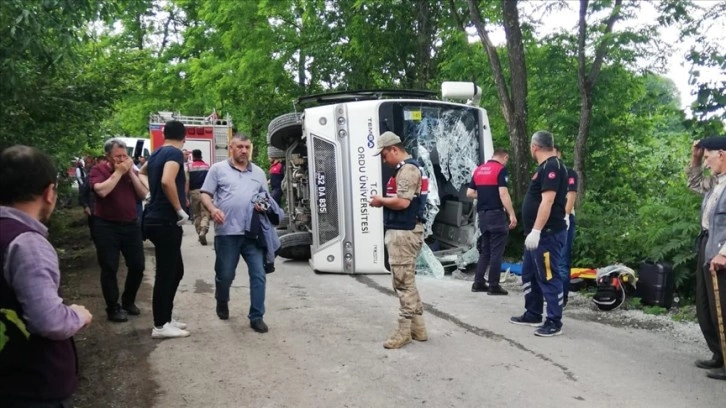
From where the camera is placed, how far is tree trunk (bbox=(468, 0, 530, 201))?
1068cm

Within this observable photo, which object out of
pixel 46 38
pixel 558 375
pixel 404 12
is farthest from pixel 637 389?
pixel 404 12

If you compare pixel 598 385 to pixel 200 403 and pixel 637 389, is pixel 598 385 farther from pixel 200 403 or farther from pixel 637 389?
pixel 200 403

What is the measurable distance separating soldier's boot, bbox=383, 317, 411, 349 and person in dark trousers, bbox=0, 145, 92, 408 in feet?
10.9

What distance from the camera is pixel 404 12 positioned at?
54.6 ft

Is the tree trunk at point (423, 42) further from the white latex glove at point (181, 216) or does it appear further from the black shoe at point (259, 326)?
the white latex glove at point (181, 216)

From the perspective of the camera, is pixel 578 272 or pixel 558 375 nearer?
pixel 558 375

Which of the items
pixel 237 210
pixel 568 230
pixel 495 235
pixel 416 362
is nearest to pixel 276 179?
pixel 495 235

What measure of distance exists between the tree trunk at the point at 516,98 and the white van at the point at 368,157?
1315 millimetres

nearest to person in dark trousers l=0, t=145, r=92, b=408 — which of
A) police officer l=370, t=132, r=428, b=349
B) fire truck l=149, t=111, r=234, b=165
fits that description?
police officer l=370, t=132, r=428, b=349

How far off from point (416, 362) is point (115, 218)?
318 cm

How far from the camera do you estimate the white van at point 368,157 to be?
29.4ft

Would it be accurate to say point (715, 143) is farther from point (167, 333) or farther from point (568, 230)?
point (167, 333)

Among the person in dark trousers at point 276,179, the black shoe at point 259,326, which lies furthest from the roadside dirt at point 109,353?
the person in dark trousers at point 276,179

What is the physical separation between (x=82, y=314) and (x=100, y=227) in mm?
3962
